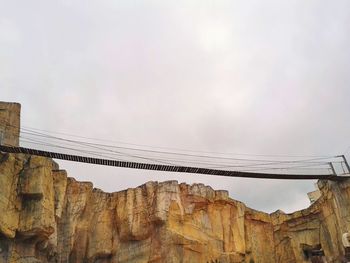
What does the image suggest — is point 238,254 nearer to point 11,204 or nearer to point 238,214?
point 238,214

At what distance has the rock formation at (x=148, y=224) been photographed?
18.0 meters

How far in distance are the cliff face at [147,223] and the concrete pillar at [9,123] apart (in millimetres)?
890

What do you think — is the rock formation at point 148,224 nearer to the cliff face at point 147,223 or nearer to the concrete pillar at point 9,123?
the cliff face at point 147,223

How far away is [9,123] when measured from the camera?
17.9m

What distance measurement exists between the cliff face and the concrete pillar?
890mm

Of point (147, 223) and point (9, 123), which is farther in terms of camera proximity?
point (147, 223)

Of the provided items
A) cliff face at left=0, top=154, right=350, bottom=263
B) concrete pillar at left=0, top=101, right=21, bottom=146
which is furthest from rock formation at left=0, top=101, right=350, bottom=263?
concrete pillar at left=0, top=101, right=21, bottom=146

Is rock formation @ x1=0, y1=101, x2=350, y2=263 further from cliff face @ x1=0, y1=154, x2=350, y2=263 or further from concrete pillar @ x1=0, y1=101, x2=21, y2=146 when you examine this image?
concrete pillar @ x1=0, y1=101, x2=21, y2=146

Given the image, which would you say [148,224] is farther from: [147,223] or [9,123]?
[9,123]

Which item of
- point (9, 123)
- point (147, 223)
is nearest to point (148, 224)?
point (147, 223)

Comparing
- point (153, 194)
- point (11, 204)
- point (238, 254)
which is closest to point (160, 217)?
point (153, 194)

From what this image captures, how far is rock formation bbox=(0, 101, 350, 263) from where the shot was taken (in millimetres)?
18031

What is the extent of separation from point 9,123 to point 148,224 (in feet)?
33.6

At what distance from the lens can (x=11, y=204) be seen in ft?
57.3
